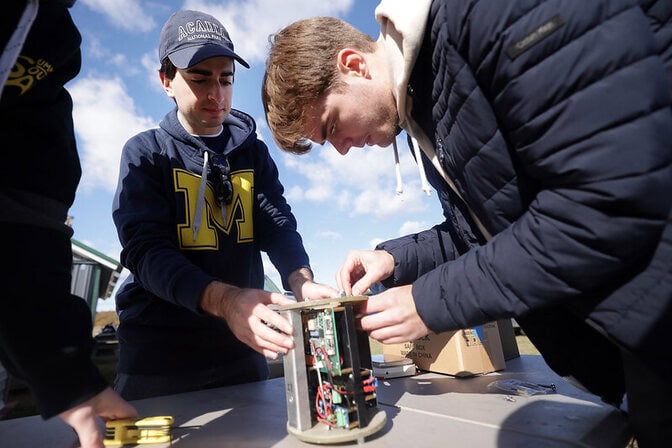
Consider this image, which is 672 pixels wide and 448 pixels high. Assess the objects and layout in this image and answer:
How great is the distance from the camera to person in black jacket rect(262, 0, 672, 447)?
2.80 feet

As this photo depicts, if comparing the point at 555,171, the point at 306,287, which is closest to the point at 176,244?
the point at 306,287

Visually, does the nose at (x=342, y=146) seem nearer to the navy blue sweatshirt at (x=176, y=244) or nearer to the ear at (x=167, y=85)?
the navy blue sweatshirt at (x=176, y=244)

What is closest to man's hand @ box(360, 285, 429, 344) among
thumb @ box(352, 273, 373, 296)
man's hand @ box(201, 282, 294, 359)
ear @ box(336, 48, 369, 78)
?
man's hand @ box(201, 282, 294, 359)

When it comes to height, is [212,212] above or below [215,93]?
below

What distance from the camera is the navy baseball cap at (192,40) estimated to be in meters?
2.05

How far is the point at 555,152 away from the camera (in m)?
0.93

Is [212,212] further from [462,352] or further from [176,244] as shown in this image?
[462,352]

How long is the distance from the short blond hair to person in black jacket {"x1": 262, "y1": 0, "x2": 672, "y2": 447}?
0.30 m

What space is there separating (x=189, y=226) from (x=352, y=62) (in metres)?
1.14

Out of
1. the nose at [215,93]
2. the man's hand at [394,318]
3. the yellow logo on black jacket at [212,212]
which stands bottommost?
the man's hand at [394,318]

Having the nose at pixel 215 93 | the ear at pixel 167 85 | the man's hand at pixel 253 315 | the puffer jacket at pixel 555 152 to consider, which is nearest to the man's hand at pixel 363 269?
the man's hand at pixel 253 315

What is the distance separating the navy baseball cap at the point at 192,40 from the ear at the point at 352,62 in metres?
0.77

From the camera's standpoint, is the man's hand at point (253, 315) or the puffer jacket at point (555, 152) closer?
the puffer jacket at point (555, 152)

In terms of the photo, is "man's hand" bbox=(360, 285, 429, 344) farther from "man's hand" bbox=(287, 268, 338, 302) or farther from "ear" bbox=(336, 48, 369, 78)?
"ear" bbox=(336, 48, 369, 78)
